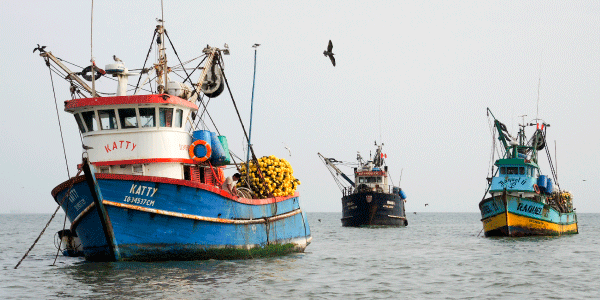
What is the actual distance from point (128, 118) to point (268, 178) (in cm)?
662

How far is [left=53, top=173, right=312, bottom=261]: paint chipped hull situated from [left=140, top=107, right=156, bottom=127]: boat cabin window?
2.45 m

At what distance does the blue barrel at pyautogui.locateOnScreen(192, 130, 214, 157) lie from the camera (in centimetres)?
2022

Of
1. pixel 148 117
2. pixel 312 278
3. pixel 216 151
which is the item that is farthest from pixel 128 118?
pixel 312 278

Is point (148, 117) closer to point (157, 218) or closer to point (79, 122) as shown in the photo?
point (79, 122)

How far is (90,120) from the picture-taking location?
1942 cm

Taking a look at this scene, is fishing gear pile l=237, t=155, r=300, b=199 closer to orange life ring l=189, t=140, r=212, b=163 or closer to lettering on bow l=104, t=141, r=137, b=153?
orange life ring l=189, t=140, r=212, b=163

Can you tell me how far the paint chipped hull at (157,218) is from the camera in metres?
17.6

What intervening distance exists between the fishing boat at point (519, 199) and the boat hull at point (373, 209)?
50.0 feet

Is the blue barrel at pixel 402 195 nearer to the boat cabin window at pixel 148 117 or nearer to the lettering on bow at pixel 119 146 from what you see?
the boat cabin window at pixel 148 117

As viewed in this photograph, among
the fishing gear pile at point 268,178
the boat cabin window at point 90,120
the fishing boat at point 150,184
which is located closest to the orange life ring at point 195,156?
the fishing boat at point 150,184

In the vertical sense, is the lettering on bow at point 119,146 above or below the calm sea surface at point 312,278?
above

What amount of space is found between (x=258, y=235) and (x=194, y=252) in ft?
11.7

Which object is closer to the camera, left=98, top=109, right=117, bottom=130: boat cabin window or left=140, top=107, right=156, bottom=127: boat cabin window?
left=98, top=109, right=117, bottom=130: boat cabin window

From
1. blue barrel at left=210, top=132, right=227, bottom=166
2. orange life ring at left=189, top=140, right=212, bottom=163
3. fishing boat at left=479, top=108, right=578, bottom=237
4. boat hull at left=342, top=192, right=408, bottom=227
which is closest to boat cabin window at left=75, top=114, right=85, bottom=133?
orange life ring at left=189, top=140, right=212, bottom=163
